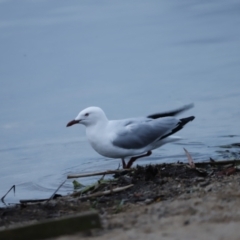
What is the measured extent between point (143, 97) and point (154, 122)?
120 inches

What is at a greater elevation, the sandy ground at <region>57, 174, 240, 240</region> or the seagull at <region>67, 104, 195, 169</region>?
the seagull at <region>67, 104, 195, 169</region>

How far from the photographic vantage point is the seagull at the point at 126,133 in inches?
361

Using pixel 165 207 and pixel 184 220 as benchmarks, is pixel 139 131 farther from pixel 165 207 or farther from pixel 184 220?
pixel 184 220

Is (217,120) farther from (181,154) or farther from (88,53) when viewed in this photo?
(88,53)

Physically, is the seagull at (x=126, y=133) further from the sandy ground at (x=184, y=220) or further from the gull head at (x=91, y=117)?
the sandy ground at (x=184, y=220)

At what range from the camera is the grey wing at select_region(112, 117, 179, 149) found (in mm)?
9185

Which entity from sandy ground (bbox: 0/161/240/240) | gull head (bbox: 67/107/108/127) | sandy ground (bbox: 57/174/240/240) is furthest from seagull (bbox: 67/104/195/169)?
sandy ground (bbox: 57/174/240/240)

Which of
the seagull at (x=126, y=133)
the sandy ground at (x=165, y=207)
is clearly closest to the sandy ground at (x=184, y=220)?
the sandy ground at (x=165, y=207)

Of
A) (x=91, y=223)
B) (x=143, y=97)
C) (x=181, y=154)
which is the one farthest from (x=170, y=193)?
(x=143, y=97)

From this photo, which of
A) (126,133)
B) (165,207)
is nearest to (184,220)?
(165,207)

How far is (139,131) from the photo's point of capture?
9.28 m

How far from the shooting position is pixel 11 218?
253 inches

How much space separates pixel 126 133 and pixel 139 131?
0.17m

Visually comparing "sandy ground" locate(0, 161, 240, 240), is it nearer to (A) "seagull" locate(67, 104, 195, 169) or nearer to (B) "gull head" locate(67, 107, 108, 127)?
(A) "seagull" locate(67, 104, 195, 169)
